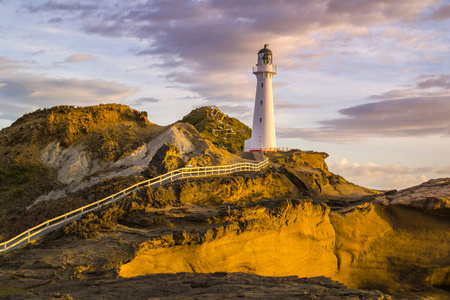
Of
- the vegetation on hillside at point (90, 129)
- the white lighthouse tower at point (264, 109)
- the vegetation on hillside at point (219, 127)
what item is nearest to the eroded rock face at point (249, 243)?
the vegetation on hillside at point (90, 129)

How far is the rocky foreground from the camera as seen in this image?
15.1 metres

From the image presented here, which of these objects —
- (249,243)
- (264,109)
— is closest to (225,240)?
(249,243)

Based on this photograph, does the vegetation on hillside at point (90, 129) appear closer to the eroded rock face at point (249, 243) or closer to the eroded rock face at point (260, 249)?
the eroded rock face at point (249, 243)

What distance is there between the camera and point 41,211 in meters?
27.4

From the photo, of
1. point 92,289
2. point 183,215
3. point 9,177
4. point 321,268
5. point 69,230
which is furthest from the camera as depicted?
point 9,177

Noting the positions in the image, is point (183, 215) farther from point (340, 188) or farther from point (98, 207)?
point (340, 188)

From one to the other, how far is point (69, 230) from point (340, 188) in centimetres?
3366

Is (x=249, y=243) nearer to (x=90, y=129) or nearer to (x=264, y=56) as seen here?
(x=90, y=129)

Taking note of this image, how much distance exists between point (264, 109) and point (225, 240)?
4065 centimetres

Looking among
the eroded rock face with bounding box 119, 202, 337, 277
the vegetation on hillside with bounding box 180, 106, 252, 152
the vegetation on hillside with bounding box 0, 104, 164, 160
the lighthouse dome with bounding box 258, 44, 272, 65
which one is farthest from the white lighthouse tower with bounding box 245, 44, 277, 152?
the eroded rock face with bounding box 119, 202, 337, 277

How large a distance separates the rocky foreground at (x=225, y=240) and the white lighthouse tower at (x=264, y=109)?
15833 mm

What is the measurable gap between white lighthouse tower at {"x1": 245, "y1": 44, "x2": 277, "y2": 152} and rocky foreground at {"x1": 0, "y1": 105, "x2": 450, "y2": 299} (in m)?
15.8

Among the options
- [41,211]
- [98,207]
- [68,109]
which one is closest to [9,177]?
[68,109]

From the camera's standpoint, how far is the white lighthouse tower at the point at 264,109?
199 ft
